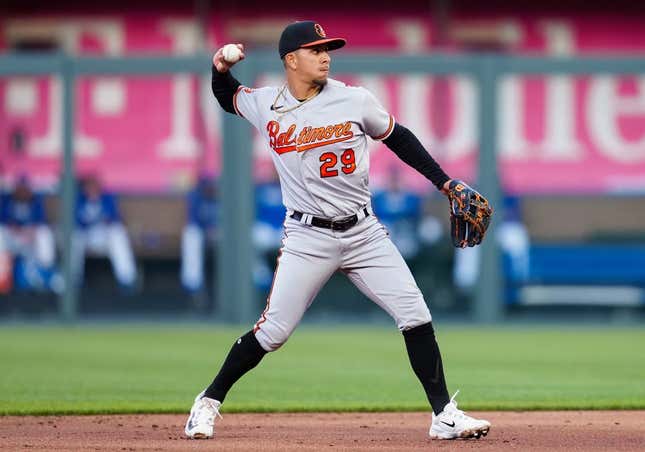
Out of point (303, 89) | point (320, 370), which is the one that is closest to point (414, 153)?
point (303, 89)

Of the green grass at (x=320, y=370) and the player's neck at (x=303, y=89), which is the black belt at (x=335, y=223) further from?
the green grass at (x=320, y=370)

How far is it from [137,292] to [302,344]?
10.9ft

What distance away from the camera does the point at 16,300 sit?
586 inches

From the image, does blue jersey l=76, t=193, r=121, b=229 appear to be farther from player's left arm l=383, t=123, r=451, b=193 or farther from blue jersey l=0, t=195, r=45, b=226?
player's left arm l=383, t=123, r=451, b=193

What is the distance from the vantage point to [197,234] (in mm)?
15078

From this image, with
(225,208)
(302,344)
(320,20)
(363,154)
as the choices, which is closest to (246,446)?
(363,154)

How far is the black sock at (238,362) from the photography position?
638 cm

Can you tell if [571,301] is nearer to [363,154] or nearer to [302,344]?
[302,344]

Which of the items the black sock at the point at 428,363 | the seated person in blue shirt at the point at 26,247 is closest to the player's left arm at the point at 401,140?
the black sock at the point at 428,363

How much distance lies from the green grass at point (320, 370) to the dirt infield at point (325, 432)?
0.37 meters

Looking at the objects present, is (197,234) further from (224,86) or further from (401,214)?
(224,86)

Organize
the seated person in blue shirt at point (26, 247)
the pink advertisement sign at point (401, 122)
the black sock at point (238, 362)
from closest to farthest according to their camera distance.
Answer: the black sock at point (238, 362)
the seated person in blue shirt at point (26, 247)
the pink advertisement sign at point (401, 122)

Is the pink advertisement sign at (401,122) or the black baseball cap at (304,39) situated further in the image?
the pink advertisement sign at (401,122)

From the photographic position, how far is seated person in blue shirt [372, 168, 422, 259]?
14680mm
